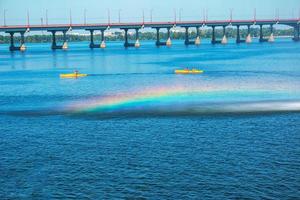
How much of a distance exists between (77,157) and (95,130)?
989 centimetres

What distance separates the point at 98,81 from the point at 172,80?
1392cm

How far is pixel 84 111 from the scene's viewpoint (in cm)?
6244

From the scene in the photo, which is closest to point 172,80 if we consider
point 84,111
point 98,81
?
point 98,81

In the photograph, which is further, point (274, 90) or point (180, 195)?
point (274, 90)

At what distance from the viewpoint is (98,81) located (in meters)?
104

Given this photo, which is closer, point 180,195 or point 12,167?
point 180,195

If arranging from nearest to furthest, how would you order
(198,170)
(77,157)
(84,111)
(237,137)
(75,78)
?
(198,170), (77,157), (237,137), (84,111), (75,78)

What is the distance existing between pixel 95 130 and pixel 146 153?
10530mm

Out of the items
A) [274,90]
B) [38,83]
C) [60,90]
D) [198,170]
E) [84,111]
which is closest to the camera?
[198,170]

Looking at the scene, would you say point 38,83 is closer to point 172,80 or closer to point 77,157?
point 172,80

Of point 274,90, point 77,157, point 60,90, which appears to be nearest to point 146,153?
point 77,157

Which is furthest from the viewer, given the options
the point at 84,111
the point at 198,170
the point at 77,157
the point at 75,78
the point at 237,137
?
the point at 75,78

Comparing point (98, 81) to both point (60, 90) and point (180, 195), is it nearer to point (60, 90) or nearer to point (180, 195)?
point (60, 90)

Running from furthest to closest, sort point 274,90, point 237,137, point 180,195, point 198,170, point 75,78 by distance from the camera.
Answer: point 75,78 → point 274,90 → point 237,137 → point 198,170 → point 180,195
